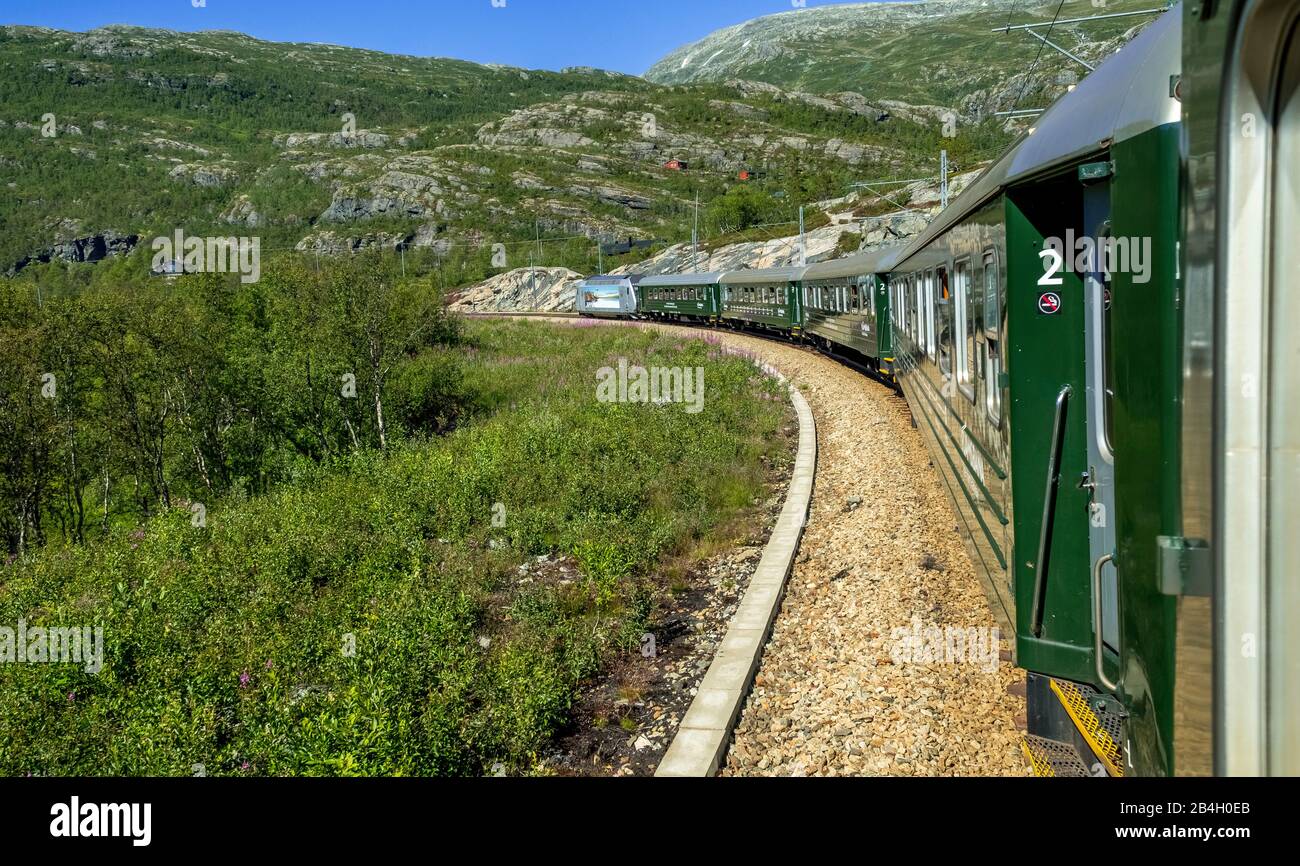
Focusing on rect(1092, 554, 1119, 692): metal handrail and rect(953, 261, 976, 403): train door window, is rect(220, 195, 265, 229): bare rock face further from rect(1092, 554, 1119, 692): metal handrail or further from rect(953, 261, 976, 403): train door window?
rect(1092, 554, 1119, 692): metal handrail

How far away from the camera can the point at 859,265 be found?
23250mm

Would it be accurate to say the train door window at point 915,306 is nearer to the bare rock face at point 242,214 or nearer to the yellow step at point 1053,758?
the yellow step at point 1053,758

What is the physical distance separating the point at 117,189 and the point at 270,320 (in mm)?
153373

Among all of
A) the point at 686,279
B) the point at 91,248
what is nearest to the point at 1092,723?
the point at 686,279

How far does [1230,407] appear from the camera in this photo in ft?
7.59

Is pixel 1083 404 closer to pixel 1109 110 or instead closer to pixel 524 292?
pixel 1109 110

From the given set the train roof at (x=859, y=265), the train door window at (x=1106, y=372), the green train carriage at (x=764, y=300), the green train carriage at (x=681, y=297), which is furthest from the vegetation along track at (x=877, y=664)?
the green train carriage at (x=681, y=297)

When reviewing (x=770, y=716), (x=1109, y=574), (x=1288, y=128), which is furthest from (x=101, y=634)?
(x=1288, y=128)

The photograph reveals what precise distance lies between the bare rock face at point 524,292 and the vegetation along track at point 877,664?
2580 inches

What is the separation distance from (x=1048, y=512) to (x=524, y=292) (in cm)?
8059

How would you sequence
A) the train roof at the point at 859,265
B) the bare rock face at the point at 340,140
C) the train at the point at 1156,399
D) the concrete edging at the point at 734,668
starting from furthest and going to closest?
the bare rock face at the point at 340,140 < the train roof at the point at 859,265 < the concrete edging at the point at 734,668 < the train at the point at 1156,399

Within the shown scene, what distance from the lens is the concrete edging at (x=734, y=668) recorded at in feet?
18.1

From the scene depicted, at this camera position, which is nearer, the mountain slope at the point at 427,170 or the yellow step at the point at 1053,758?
the yellow step at the point at 1053,758

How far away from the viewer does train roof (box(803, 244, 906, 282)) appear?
64.6 ft
